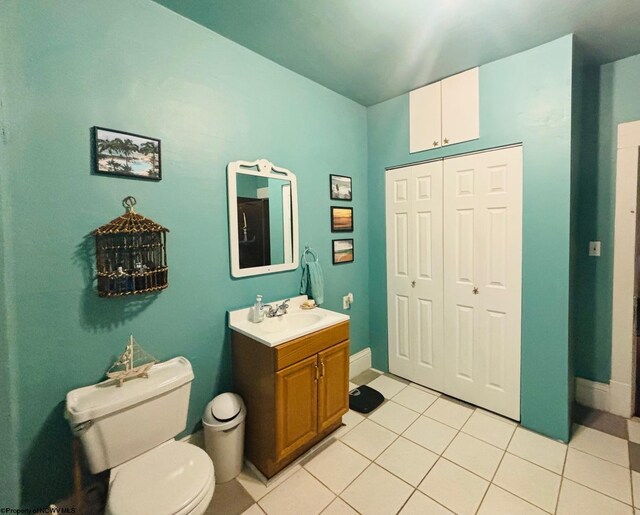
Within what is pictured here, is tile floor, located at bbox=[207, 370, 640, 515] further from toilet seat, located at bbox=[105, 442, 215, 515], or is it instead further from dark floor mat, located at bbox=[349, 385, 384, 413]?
toilet seat, located at bbox=[105, 442, 215, 515]

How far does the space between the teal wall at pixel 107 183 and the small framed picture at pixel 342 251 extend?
65 cm

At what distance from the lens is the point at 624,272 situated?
205 centimetres

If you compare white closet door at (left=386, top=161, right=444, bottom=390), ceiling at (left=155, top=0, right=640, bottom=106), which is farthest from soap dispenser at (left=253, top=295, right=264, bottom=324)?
ceiling at (left=155, top=0, right=640, bottom=106)

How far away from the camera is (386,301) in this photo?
8.96 ft

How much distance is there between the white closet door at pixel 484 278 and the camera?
78.7 inches

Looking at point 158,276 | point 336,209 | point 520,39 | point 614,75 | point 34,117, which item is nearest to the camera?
point 34,117

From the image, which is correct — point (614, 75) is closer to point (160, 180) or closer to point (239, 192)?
point (239, 192)

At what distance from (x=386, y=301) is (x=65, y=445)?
235 cm

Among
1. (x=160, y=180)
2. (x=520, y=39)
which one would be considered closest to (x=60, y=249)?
(x=160, y=180)

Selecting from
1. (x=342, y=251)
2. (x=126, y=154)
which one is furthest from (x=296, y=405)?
(x=126, y=154)


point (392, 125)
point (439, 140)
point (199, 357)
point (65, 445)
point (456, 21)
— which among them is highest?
point (456, 21)

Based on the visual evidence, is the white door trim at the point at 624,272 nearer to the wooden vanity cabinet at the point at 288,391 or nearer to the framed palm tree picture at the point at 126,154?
the wooden vanity cabinet at the point at 288,391

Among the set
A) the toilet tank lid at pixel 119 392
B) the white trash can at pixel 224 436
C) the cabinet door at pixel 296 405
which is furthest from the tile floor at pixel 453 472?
the toilet tank lid at pixel 119 392

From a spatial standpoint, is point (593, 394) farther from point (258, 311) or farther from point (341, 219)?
point (258, 311)
